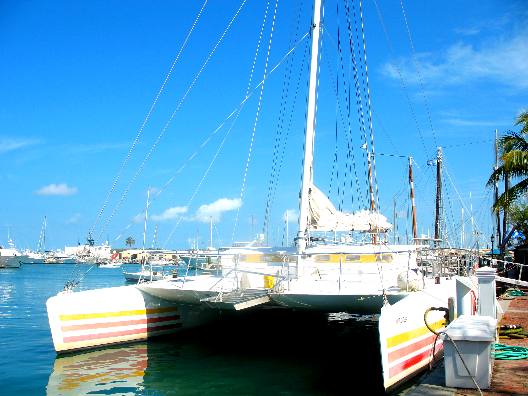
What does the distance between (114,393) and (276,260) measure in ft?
22.8

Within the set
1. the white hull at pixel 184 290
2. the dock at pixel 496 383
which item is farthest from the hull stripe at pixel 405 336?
the white hull at pixel 184 290

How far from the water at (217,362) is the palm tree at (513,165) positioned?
836cm

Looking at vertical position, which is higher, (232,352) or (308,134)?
(308,134)

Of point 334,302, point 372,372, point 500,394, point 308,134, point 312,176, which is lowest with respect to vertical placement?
point 372,372

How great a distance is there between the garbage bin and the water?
2760 mm

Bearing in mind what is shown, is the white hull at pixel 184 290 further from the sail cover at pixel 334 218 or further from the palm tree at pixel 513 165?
the palm tree at pixel 513 165

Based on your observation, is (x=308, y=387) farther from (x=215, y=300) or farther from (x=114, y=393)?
(x=114, y=393)

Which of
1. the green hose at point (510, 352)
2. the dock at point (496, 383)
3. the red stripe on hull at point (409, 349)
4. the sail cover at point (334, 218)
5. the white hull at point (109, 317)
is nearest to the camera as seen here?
the dock at point (496, 383)

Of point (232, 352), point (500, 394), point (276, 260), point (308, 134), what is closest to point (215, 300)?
point (232, 352)

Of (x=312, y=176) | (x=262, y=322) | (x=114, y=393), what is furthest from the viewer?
(x=262, y=322)

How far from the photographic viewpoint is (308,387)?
11.1 m

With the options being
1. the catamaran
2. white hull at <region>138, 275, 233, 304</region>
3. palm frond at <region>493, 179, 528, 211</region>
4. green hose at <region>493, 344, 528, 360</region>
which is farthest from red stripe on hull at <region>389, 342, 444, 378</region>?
palm frond at <region>493, 179, 528, 211</region>

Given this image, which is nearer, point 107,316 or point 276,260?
point 107,316

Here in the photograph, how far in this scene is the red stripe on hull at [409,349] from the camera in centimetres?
969
